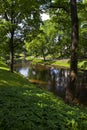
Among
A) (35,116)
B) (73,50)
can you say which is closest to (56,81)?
(73,50)

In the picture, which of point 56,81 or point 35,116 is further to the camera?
point 56,81

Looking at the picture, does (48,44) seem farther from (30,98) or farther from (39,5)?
(30,98)

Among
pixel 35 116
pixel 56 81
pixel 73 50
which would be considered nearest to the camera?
pixel 35 116

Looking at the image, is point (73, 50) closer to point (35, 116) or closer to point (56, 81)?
point (35, 116)

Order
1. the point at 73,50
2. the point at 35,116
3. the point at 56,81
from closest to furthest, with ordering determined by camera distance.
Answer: the point at 35,116, the point at 73,50, the point at 56,81

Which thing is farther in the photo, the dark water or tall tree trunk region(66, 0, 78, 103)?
the dark water

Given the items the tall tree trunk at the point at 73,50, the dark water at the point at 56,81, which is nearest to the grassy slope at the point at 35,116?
the tall tree trunk at the point at 73,50

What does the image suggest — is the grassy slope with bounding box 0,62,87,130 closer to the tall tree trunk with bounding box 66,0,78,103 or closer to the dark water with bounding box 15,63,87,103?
the tall tree trunk with bounding box 66,0,78,103

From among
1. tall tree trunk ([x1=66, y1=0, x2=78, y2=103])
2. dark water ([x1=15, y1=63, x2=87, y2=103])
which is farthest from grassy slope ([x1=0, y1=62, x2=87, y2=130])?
dark water ([x1=15, y1=63, x2=87, y2=103])

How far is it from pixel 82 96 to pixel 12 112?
24521 millimetres

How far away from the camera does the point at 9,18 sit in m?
34.4

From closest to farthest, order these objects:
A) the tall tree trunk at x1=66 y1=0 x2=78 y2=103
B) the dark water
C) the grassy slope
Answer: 1. the grassy slope
2. the tall tree trunk at x1=66 y1=0 x2=78 y2=103
3. the dark water

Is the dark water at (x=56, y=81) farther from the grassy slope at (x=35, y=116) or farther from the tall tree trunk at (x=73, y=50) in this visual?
the grassy slope at (x=35, y=116)

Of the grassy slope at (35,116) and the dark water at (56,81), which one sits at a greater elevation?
the grassy slope at (35,116)
